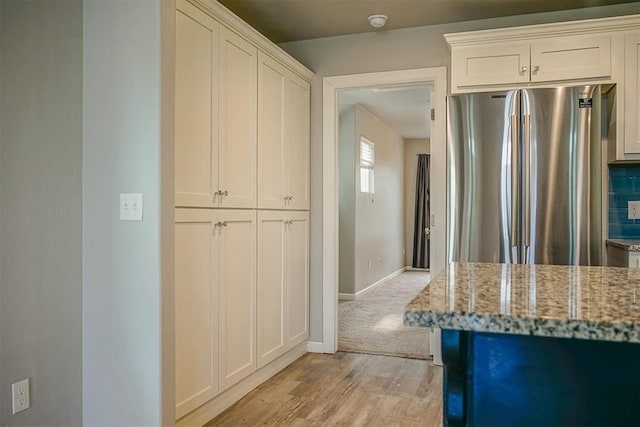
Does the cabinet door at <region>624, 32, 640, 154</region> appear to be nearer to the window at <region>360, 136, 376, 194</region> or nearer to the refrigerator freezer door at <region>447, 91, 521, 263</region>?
the refrigerator freezer door at <region>447, 91, 521, 263</region>

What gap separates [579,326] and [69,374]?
1.95 meters

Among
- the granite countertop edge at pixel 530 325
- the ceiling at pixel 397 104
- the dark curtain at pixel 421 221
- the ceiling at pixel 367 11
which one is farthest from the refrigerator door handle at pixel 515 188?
the dark curtain at pixel 421 221

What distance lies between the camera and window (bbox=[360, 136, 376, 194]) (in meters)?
6.38

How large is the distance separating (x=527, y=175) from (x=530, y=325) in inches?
90.4

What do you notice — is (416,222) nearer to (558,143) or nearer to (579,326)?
(558,143)

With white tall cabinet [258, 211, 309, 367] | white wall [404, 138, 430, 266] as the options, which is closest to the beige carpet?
white tall cabinet [258, 211, 309, 367]

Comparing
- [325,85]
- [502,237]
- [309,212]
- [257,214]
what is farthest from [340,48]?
[502,237]

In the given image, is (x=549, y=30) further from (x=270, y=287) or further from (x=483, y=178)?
(x=270, y=287)

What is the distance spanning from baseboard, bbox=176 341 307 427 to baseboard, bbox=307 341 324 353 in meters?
0.14

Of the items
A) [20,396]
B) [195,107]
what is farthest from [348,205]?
[20,396]

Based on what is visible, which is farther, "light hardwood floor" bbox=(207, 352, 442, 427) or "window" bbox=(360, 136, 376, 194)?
"window" bbox=(360, 136, 376, 194)

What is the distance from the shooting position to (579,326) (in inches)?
28.7

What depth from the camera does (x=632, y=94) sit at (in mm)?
2756

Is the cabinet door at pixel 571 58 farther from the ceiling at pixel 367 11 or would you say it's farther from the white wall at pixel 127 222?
the white wall at pixel 127 222
